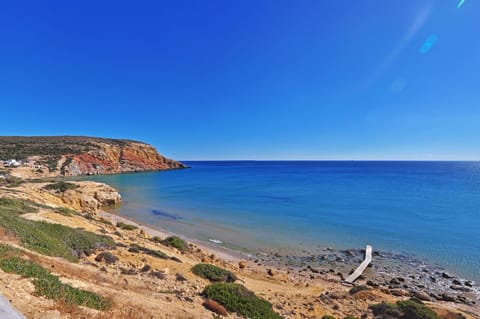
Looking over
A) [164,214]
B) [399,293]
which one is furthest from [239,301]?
[164,214]

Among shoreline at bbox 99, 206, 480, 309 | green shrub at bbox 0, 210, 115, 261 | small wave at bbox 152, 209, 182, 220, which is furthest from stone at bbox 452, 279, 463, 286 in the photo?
small wave at bbox 152, 209, 182, 220

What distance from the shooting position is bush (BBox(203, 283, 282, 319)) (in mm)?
7590

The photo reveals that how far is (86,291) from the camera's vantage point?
6.10m

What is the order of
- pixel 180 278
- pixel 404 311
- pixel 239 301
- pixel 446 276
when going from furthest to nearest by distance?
pixel 446 276, pixel 180 278, pixel 404 311, pixel 239 301

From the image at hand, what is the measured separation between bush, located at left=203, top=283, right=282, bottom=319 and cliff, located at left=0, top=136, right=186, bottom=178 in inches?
2305

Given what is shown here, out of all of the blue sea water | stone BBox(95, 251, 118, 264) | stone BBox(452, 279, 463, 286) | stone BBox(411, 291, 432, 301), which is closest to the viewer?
stone BBox(95, 251, 118, 264)

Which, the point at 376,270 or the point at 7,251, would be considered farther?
the point at 376,270

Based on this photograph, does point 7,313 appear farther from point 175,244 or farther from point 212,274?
point 175,244

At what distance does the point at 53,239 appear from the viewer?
10.9 m

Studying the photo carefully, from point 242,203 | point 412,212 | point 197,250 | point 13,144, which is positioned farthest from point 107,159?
point 412,212

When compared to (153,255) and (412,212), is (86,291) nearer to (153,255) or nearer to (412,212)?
(153,255)

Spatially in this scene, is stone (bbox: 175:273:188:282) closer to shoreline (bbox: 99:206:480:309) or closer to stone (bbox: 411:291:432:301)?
shoreline (bbox: 99:206:480:309)

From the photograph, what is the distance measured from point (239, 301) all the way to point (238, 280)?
3692 millimetres

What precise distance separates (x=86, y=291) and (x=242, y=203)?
3174 cm
